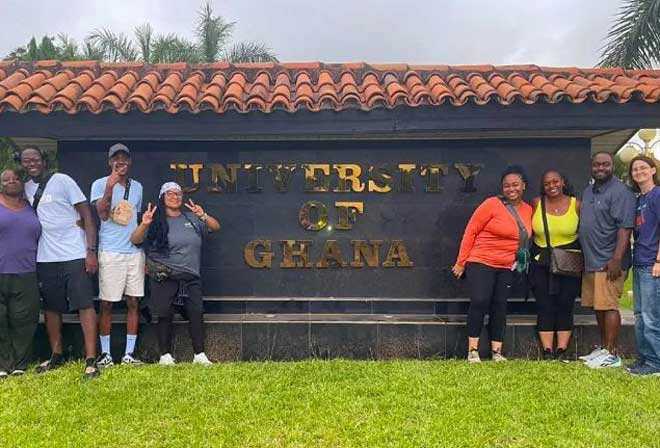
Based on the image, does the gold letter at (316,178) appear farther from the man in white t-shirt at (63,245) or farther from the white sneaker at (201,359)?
the man in white t-shirt at (63,245)

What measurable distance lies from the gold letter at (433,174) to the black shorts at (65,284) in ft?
11.8

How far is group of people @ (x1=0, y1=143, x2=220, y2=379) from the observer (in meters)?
5.07

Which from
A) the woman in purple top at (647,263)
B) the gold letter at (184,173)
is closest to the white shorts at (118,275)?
the gold letter at (184,173)

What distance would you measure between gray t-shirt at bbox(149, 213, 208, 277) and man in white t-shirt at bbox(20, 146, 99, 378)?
0.62 meters

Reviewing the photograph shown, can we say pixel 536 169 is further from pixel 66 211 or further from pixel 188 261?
pixel 66 211

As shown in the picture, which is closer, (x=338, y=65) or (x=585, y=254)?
(x=585, y=254)

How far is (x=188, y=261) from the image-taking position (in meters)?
5.38

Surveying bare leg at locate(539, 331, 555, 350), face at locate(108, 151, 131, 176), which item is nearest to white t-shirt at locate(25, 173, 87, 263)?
face at locate(108, 151, 131, 176)

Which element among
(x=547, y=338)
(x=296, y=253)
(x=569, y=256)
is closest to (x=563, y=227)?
(x=569, y=256)

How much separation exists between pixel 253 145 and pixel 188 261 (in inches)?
62.4

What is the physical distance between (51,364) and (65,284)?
79 centimetres

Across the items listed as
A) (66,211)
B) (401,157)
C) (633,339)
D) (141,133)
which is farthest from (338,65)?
(633,339)

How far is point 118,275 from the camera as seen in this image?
209 inches

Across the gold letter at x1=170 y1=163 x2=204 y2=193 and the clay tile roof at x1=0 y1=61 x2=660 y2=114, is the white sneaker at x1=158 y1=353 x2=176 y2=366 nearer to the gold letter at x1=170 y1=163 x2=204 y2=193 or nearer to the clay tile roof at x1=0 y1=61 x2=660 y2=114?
the gold letter at x1=170 y1=163 x2=204 y2=193
